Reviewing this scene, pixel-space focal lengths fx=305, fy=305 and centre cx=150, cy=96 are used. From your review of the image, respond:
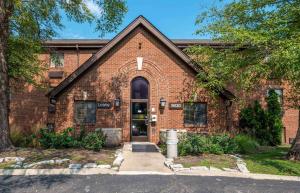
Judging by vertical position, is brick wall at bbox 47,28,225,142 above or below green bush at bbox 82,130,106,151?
above

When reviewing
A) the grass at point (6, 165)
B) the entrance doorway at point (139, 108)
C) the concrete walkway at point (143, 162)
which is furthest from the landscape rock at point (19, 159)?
the entrance doorway at point (139, 108)

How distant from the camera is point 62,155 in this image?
11805 millimetres

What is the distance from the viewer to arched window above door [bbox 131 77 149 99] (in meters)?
17.8

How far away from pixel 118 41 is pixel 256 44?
8.44m

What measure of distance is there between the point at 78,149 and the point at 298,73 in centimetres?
921

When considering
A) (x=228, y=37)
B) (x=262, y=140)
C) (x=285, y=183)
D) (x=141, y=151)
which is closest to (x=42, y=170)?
(x=141, y=151)

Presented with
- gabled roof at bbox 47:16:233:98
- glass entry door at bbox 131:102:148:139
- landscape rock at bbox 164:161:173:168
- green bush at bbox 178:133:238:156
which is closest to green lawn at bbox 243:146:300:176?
green bush at bbox 178:133:238:156

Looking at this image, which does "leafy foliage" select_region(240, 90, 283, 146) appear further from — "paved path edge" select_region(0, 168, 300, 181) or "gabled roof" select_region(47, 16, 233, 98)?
"paved path edge" select_region(0, 168, 300, 181)

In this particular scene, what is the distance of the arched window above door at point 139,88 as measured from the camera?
1777 cm

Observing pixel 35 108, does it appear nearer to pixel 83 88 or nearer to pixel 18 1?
pixel 83 88

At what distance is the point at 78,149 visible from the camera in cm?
1333

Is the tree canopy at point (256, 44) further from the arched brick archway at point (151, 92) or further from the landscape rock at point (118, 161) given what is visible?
the landscape rock at point (118, 161)

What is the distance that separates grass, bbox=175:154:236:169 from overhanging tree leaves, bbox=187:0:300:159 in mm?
2897

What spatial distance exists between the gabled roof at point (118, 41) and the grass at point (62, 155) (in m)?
4.91
